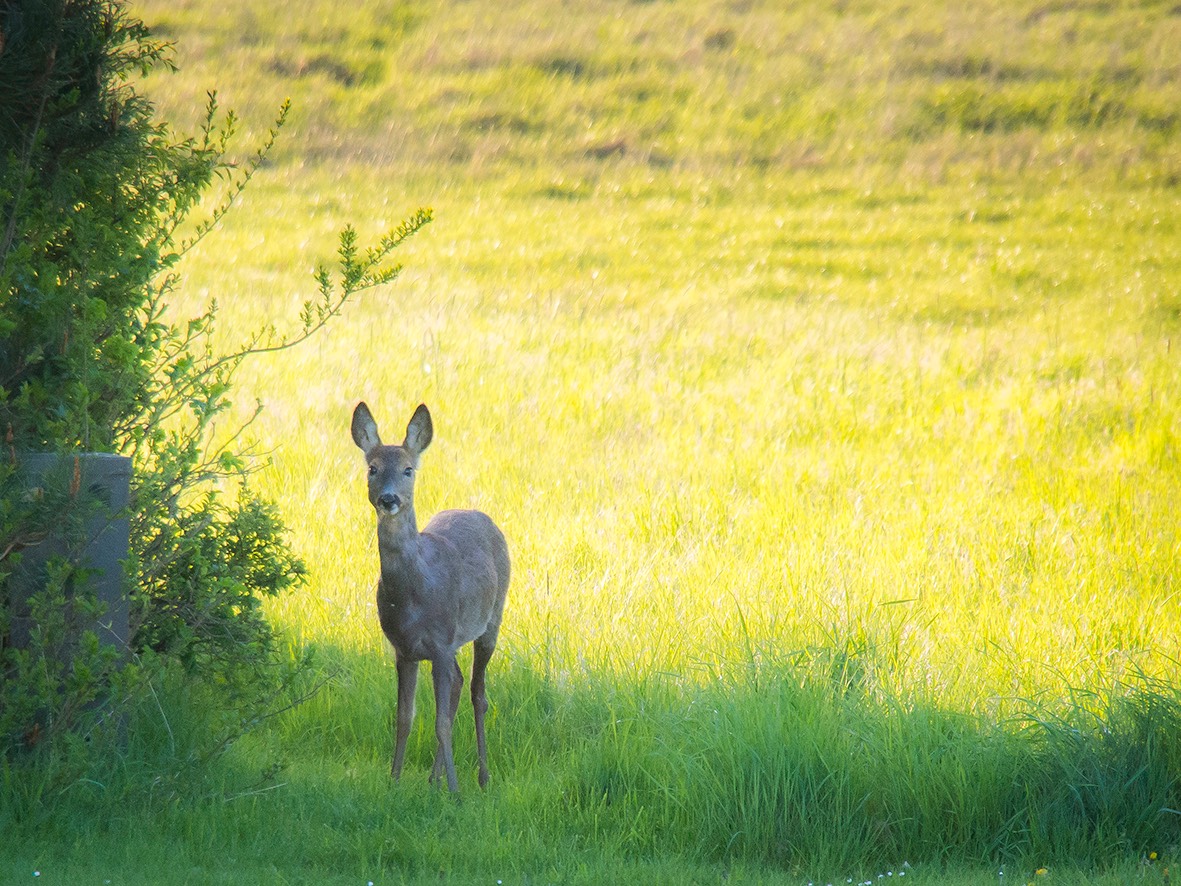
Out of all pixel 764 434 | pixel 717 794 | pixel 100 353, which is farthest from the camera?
pixel 764 434

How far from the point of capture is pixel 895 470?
38.6 feet

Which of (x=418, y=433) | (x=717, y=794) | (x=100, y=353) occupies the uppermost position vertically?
(x=100, y=353)

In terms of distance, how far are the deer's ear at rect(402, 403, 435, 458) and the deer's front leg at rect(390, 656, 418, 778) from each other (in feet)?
3.52

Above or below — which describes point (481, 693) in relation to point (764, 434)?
below

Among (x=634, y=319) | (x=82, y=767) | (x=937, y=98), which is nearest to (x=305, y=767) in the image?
(x=82, y=767)

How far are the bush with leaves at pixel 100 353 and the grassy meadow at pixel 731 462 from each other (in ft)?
1.75

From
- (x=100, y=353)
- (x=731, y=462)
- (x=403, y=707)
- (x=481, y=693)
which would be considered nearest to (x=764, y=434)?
(x=731, y=462)

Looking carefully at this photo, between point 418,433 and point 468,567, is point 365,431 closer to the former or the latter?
point 418,433

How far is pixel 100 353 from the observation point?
6.14 m

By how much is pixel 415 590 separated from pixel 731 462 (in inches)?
232

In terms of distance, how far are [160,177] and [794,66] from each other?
95.4 feet

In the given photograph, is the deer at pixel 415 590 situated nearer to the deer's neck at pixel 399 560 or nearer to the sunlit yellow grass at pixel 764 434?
the deer's neck at pixel 399 560

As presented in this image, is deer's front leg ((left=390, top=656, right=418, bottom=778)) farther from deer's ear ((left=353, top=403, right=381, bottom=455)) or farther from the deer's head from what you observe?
deer's ear ((left=353, top=403, right=381, bottom=455))

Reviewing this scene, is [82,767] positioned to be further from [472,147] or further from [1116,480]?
[472,147]
